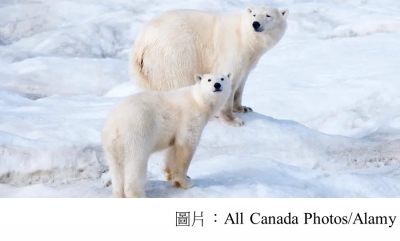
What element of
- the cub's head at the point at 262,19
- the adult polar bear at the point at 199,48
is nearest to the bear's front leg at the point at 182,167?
the adult polar bear at the point at 199,48

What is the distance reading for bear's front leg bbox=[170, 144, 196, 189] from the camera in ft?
14.7

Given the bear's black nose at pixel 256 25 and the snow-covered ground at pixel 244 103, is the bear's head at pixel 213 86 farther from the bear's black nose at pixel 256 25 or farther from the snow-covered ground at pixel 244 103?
the bear's black nose at pixel 256 25

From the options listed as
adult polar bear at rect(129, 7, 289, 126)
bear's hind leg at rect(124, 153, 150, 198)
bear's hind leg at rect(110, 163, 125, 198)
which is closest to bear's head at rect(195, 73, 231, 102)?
bear's hind leg at rect(124, 153, 150, 198)

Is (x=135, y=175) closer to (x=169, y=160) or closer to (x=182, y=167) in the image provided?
(x=182, y=167)

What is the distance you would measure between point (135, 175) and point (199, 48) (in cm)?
241

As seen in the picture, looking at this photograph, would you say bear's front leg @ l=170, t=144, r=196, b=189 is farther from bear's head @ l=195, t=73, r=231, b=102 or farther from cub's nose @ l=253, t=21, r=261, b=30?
cub's nose @ l=253, t=21, r=261, b=30

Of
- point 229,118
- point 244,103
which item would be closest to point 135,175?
point 229,118

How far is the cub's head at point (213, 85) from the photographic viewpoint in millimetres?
4645

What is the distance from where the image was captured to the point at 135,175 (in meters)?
4.20

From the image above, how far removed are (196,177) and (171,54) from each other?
170 cm

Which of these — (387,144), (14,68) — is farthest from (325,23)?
(387,144)

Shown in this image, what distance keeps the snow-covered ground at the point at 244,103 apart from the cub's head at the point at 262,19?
36.3 inches

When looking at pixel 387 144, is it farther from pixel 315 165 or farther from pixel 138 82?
pixel 138 82

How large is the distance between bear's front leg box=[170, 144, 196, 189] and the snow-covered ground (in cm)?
7
